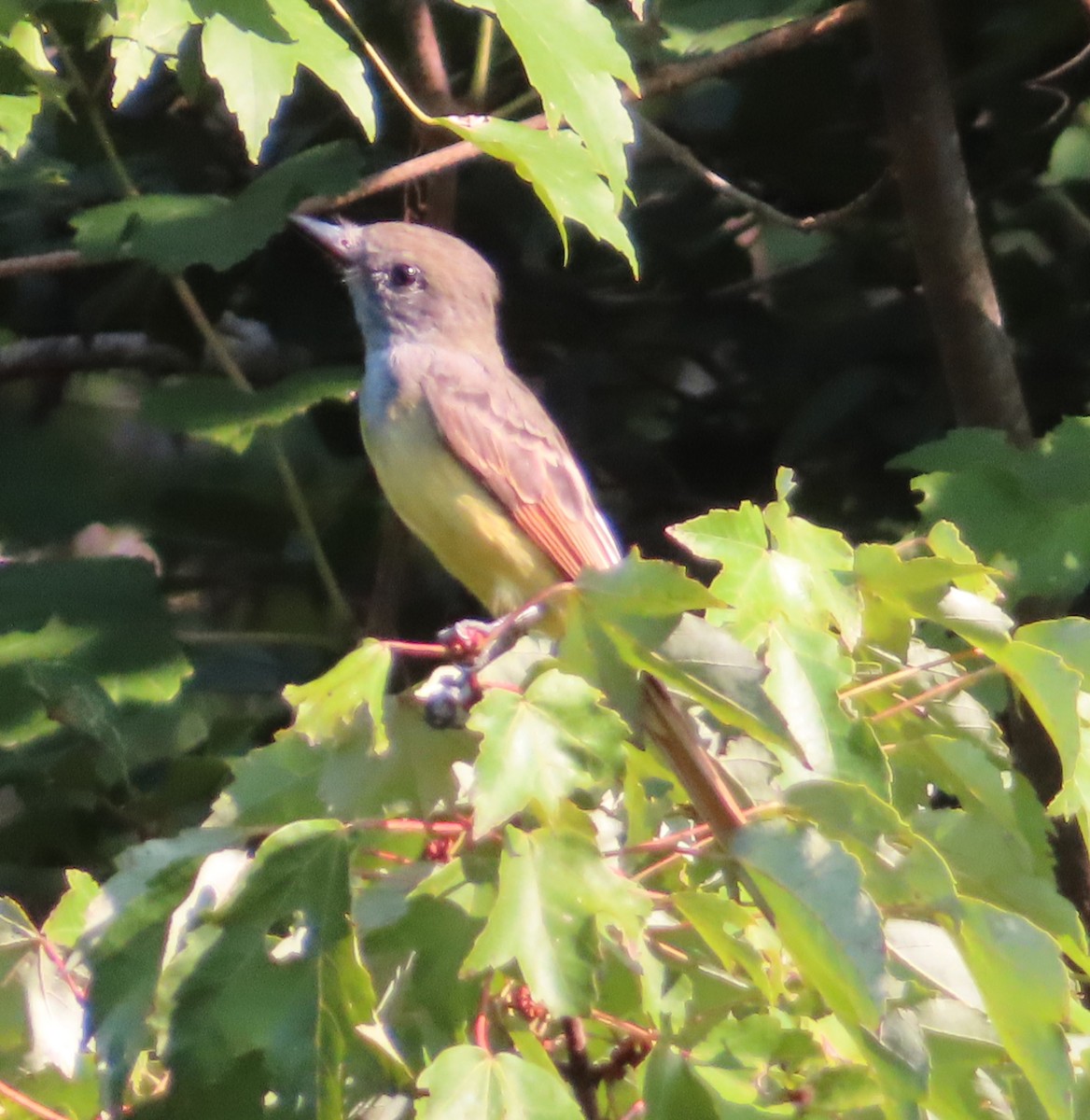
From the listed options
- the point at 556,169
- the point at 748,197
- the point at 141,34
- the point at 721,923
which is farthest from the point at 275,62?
the point at 748,197

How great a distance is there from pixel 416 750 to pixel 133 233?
6.78ft

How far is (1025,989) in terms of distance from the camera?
1.83m

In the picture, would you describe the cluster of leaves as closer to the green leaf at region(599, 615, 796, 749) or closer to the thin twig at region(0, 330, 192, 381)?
Answer: the green leaf at region(599, 615, 796, 749)

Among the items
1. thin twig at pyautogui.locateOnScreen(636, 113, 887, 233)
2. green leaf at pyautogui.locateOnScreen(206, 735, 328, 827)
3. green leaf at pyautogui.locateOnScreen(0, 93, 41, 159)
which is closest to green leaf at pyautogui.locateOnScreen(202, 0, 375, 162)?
green leaf at pyautogui.locateOnScreen(0, 93, 41, 159)

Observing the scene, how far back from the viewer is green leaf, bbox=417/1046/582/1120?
167cm

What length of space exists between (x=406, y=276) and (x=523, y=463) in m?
0.69

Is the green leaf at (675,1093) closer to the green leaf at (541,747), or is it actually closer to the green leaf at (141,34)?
the green leaf at (541,747)

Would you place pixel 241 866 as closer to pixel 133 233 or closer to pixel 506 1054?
pixel 506 1054

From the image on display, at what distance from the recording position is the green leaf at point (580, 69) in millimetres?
2268

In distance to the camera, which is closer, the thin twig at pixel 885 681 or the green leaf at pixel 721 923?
the green leaf at pixel 721 923

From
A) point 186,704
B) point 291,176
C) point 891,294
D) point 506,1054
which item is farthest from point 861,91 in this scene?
point 506,1054

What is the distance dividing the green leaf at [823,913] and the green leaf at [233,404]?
6.86 ft

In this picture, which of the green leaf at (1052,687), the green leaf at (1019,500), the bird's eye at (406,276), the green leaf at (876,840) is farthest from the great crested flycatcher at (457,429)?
the green leaf at (876,840)

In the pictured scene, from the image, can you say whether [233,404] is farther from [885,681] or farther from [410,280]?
[885,681]
